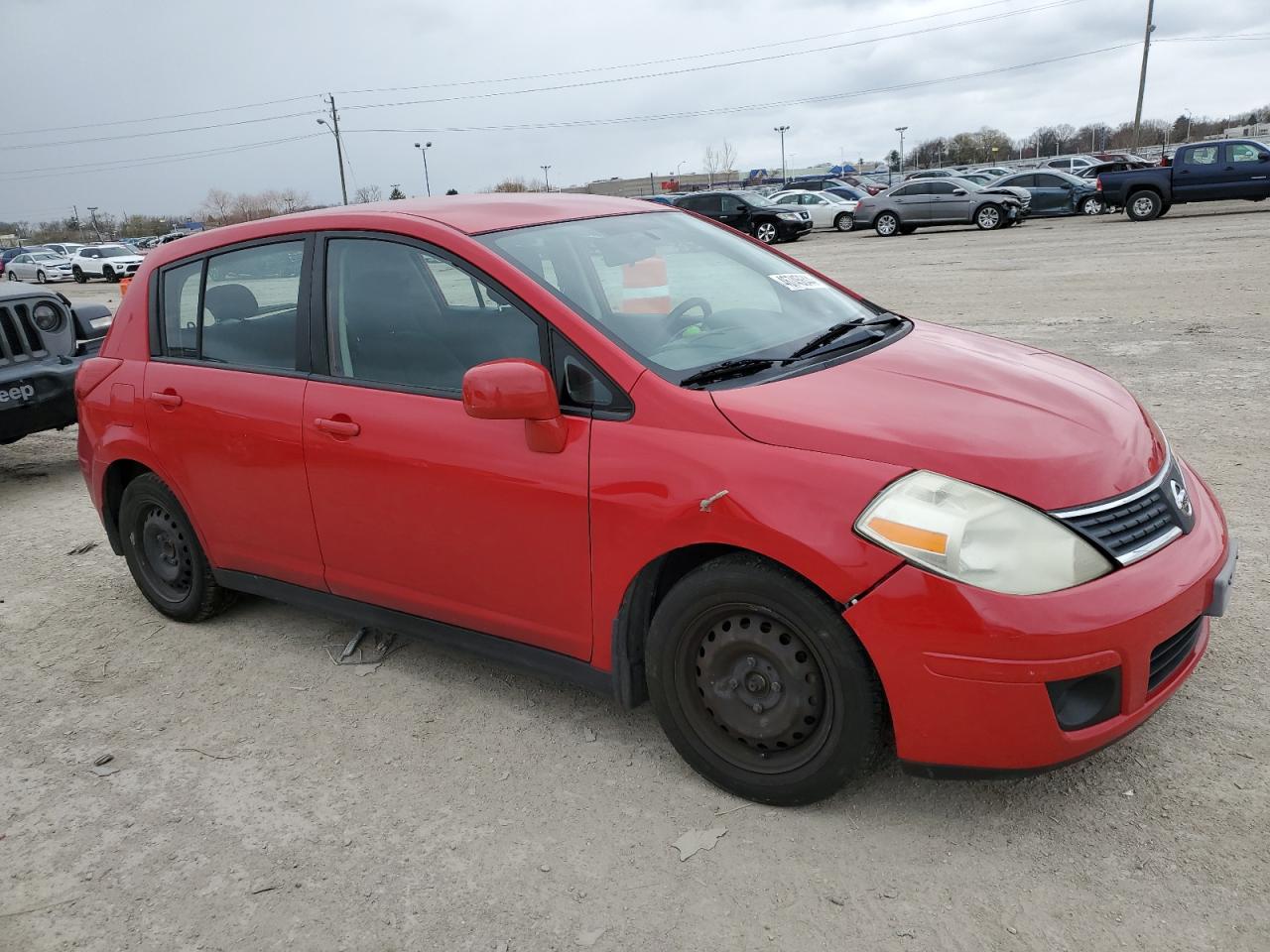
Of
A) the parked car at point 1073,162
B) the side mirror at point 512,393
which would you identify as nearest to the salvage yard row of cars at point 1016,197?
the parked car at point 1073,162

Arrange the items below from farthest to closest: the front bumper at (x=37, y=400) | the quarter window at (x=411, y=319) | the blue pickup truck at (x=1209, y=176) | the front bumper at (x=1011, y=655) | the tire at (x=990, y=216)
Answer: the tire at (x=990, y=216) < the blue pickup truck at (x=1209, y=176) < the front bumper at (x=37, y=400) < the quarter window at (x=411, y=319) < the front bumper at (x=1011, y=655)

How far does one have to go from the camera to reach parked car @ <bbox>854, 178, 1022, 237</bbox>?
2688cm

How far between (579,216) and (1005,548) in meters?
2.03

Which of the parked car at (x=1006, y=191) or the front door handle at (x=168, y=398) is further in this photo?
the parked car at (x=1006, y=191)

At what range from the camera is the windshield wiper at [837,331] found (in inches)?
126

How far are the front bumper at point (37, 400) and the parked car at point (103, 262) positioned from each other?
33712mm

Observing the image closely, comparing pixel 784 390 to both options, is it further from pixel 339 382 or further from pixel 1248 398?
pixel 1248 398

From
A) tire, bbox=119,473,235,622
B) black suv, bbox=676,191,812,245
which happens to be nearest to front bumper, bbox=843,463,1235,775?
tire, bbox=119,473,235,622

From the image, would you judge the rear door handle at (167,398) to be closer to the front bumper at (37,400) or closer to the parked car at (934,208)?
the front bumper at (37,400)

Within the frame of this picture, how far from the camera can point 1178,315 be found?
10180 mm

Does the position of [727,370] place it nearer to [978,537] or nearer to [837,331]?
[837,331]

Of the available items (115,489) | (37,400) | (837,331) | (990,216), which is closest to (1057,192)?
(990,216)

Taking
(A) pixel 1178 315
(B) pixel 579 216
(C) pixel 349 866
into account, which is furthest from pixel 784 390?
(A) pixel 1178 315

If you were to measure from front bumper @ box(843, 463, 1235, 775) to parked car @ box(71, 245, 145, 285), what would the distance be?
40.2 metres
